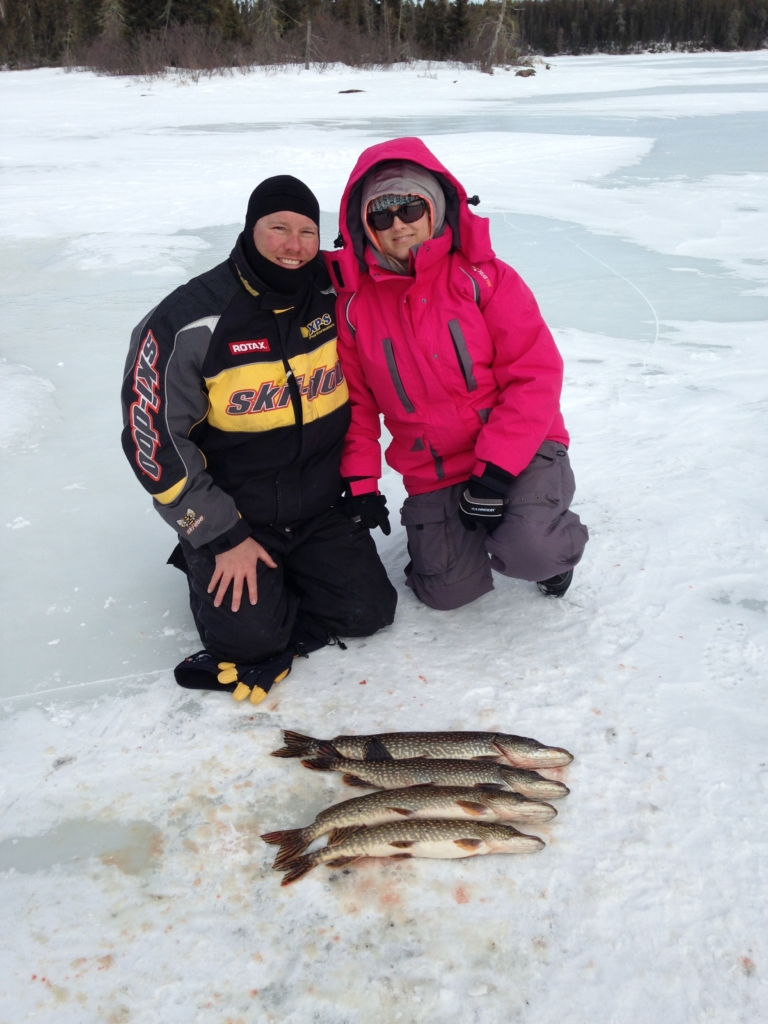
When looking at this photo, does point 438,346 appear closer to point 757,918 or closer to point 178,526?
point 178,526

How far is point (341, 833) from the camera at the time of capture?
1.85 metres

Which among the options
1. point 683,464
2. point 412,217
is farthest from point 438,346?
point 683,464

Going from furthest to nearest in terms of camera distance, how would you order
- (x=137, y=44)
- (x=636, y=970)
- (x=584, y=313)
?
1. (x=137, y=44)
2. (x=584, y=313)
3. (x=636, y=970)

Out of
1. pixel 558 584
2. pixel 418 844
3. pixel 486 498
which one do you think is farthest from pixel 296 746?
pixel 558 584

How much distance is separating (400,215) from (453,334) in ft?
1.33

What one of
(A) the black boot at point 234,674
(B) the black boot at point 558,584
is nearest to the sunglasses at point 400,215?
(B) the black boot at point 558,584

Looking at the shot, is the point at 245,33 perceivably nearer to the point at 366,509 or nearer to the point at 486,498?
the point at 366,509

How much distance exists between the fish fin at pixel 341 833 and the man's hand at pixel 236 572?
81 cm

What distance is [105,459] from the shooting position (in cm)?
368

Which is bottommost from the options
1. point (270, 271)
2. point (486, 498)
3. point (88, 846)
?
point (88, 846)

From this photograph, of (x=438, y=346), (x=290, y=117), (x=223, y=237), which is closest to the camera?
(x=438, y=346)

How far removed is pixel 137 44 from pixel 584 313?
28.2 m

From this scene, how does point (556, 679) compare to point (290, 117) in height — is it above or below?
below

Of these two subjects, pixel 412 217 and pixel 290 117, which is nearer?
pixel 412 217
